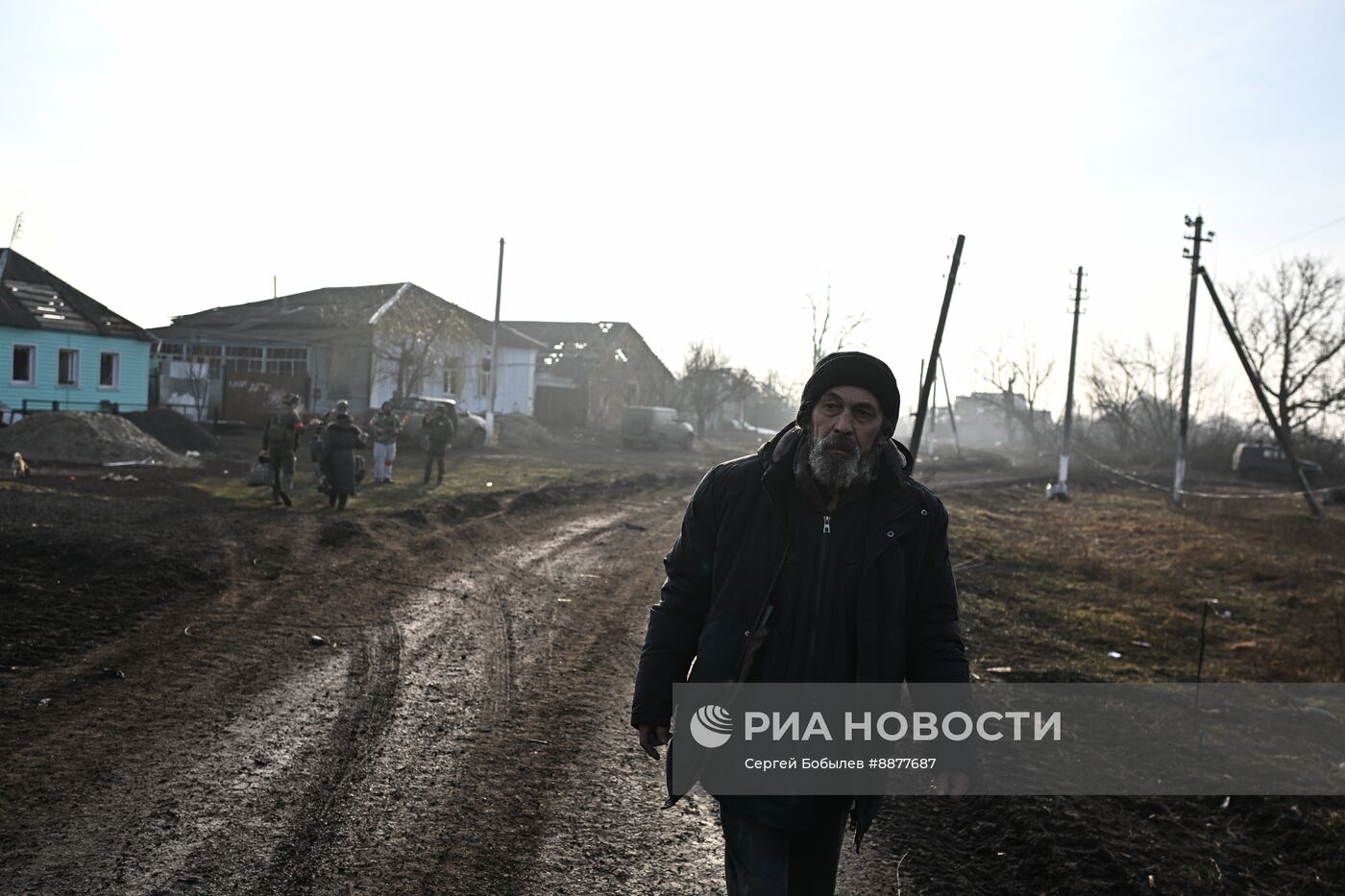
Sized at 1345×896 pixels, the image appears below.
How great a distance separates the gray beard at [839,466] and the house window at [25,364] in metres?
36.2

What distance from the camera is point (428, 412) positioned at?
28875 millimetres

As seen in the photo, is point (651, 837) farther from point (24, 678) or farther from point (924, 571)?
point (24, 678)

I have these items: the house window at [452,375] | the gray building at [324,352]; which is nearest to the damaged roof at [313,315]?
the gray building at [324,352]

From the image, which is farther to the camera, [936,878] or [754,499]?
[936,878]

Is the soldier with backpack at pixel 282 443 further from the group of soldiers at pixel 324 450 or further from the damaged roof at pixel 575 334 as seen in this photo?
the damaged roof at pixel 575 334

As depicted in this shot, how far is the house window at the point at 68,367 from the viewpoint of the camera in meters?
33.6

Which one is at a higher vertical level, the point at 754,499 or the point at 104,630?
the point at 754,499

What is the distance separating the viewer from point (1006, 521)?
23703 millimetres

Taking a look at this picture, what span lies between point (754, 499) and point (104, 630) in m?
6.68

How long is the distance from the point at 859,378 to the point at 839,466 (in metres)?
0.34

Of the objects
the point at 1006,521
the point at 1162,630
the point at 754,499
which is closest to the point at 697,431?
the point at 1006,521

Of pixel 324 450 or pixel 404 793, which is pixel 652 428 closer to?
pixel 324 450

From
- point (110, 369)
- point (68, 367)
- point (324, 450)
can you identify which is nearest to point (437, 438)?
point (324, 450)

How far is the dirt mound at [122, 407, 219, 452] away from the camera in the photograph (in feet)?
88.6
